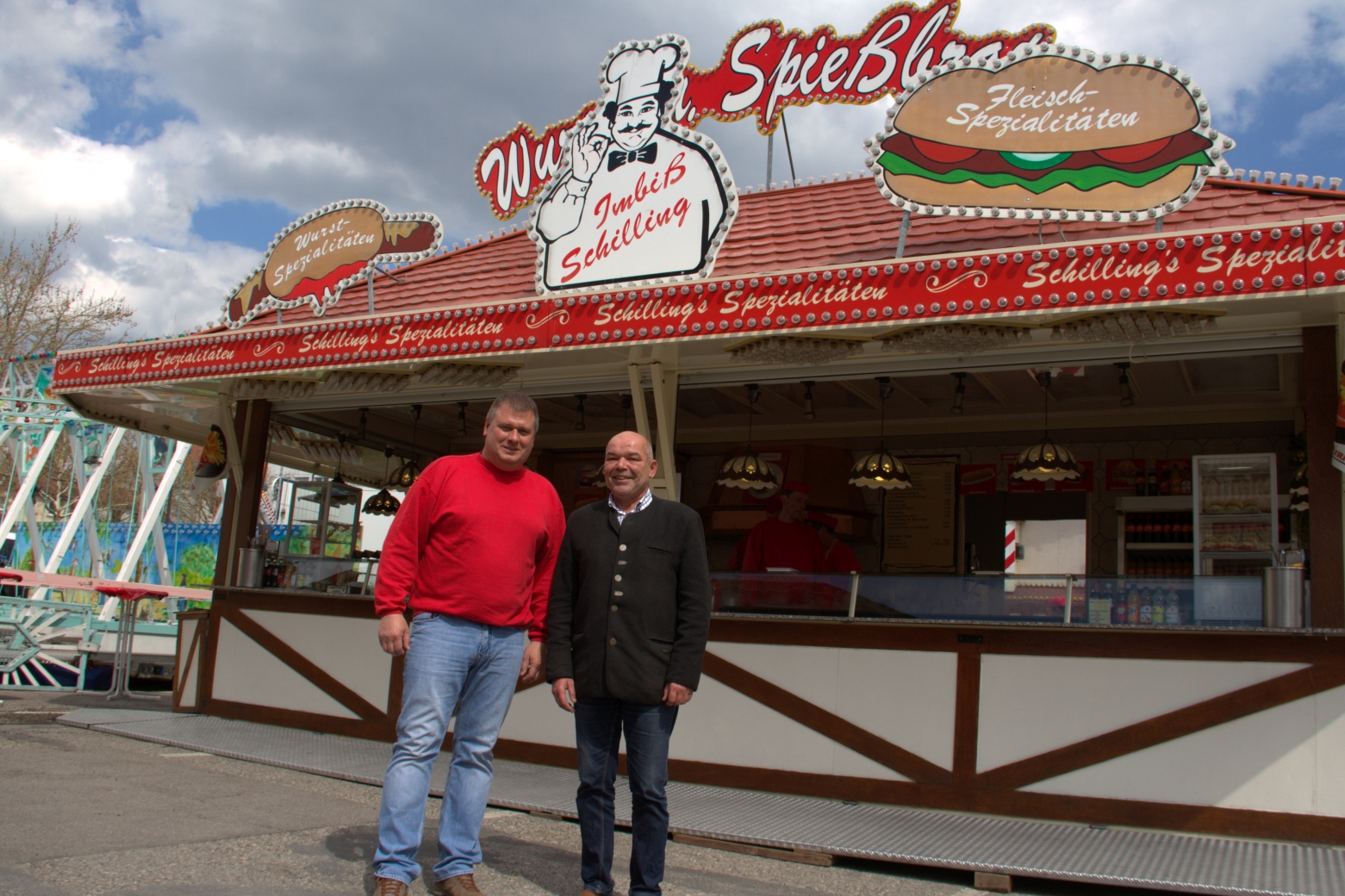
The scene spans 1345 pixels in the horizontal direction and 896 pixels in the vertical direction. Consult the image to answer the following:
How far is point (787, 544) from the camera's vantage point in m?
Result: 8.09

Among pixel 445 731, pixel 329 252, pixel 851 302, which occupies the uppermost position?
pixel 329 252

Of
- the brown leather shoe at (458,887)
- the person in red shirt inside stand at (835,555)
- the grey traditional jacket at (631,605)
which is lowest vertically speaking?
the brown leather shoe at (458,887)

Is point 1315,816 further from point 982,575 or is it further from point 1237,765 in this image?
point 982,575

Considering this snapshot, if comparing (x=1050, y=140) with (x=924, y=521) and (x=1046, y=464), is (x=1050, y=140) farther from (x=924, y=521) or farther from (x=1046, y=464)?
(x=924, y=521)

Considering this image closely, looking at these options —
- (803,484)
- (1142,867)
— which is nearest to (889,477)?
(803,484)

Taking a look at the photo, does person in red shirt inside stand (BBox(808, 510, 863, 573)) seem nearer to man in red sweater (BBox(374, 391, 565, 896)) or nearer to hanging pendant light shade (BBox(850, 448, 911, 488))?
hanging pendant light shade (BBox(850, 448, 911, 488))

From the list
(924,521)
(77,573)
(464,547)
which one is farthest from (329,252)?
(77,573)

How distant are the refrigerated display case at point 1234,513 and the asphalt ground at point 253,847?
3.02 metres

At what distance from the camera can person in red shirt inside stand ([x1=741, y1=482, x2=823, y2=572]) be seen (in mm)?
8062

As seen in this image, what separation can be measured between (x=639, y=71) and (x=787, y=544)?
12.4ft

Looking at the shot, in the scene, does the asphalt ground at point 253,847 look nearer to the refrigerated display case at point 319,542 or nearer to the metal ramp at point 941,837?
the metal ramp at point 941,837

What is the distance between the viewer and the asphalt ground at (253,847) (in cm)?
332

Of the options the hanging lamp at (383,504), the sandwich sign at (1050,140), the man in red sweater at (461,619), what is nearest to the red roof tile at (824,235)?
the sandwich sign at (1050,140)

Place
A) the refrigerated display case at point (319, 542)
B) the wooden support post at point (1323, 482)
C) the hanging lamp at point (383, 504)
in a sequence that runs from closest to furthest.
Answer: the wooden support post at point (1323, 482)
the refrigerated display case at point (319, 542)
the hanging lamp at point (383, 504)
